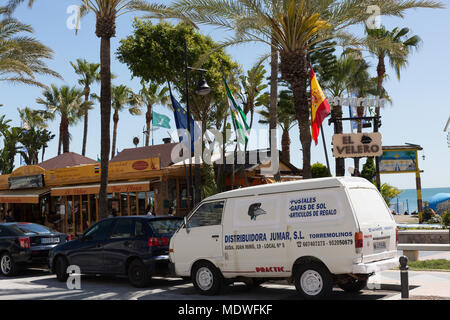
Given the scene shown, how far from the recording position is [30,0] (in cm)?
1855

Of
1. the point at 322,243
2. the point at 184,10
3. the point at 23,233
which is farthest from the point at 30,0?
the point at 322,243

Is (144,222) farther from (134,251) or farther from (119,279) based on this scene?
(119,279)

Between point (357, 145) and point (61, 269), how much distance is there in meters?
13.1

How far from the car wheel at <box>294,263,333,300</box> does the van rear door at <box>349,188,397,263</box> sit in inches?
26.9

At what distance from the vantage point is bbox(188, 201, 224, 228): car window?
31.7 feet

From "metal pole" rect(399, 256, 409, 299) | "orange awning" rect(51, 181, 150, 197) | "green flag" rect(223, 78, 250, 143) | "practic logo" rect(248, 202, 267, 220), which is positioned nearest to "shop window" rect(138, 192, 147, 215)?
"orange awning" rect(51, 181, 150, 197)

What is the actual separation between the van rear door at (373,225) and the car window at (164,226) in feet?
15.5

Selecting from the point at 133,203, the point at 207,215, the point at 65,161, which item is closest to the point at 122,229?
the point at 207,215

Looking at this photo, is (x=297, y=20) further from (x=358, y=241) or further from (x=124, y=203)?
(x=124, y=203)

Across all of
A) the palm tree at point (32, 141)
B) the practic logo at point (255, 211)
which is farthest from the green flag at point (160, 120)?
the palm tree at point (32, 141)

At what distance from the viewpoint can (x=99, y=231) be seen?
12000 mm

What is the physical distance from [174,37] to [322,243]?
2415cm
